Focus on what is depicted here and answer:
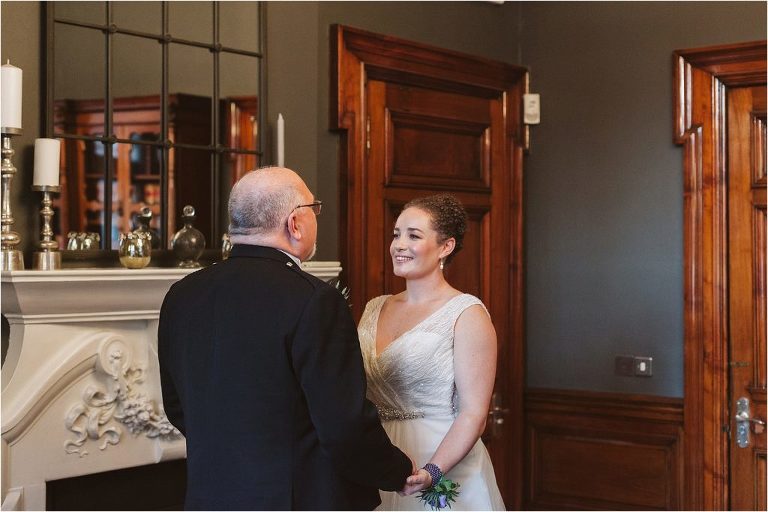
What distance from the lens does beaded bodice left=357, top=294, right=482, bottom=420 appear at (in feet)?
8.85

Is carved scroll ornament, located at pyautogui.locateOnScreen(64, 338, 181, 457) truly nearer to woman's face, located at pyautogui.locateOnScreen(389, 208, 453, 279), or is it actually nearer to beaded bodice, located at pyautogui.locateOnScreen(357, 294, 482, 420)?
beaded bodice, located at pyautogui.locateOnScreen(357, 294, 482, 420)

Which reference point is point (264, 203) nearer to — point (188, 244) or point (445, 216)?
point (445, 216)

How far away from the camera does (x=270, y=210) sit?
7.27 feet

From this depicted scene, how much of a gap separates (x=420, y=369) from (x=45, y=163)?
1298mm

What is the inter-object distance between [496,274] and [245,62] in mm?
1536

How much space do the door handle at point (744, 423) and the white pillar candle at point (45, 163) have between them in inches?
114

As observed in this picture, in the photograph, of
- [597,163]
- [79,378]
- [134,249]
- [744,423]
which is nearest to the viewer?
[79,378]

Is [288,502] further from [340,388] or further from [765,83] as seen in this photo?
[765,83]

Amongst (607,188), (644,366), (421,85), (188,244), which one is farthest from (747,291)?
(188,244)

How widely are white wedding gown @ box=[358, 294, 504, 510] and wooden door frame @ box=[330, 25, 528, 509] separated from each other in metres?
1.12

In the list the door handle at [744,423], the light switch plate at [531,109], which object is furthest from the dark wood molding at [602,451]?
the light switch plate at [531,109]

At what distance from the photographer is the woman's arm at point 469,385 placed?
2633mm

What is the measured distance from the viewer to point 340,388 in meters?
2.11

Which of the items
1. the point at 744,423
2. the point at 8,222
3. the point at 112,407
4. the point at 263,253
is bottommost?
the point at 744,423
